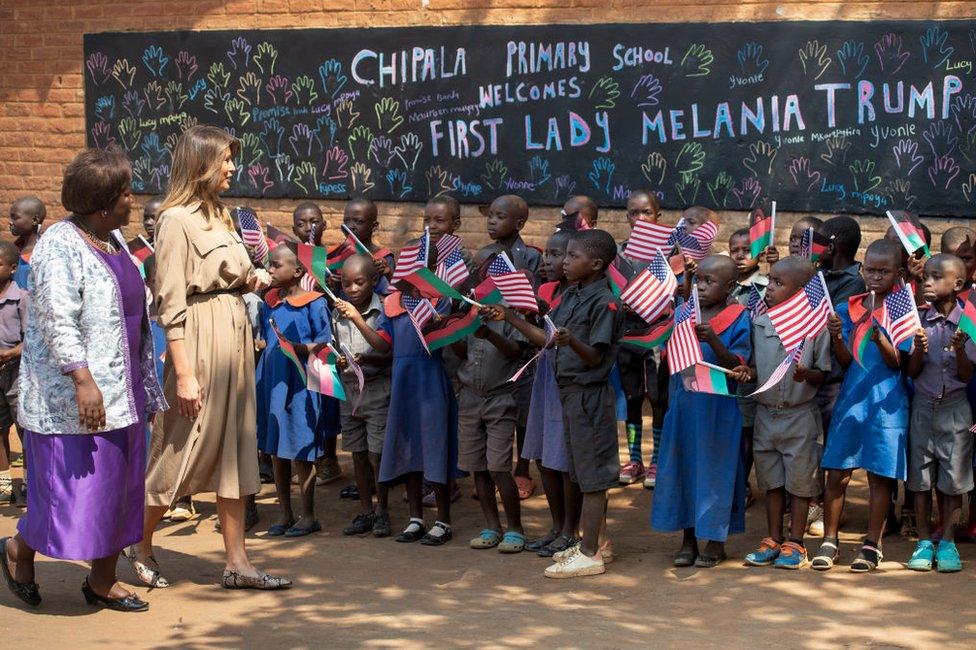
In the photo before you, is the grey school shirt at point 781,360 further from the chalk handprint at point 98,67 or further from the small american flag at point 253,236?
the chalk handprint at point 98,67

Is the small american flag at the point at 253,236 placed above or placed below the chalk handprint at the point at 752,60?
below

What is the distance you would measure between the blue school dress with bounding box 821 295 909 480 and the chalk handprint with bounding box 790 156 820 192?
3060mm

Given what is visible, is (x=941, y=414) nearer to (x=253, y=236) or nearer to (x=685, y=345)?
(x=685, y=345)

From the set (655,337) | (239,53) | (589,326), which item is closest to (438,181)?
(239,53)

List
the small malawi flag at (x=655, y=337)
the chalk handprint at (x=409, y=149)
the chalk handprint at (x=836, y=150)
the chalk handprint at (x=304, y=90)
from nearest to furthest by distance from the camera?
the small malawi flag at (x=655, y=337) < the chalk handprint at (x=836, y=150) < the chalk handprint at (x=409, y=149) < the chalk handprint at (x=304, y=90)

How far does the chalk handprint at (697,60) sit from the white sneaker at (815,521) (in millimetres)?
3836

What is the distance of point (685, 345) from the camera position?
641 cm

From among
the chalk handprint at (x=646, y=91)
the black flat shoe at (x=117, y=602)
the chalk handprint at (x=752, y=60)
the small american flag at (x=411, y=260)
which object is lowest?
the black flat shoe at (x=117, y=602)

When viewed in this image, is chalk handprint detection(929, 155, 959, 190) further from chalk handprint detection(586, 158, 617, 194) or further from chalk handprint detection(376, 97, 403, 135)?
chalk handprint detection(376, 97, 403, 135)

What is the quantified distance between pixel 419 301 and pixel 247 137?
5.02 meters

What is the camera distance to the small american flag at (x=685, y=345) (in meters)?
6.37

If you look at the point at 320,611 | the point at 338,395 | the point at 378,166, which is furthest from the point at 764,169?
the point at 320,611

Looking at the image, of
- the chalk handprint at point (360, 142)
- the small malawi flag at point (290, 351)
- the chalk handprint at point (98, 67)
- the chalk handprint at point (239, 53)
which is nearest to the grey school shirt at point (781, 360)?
the small malawi flag at point (290, 351)

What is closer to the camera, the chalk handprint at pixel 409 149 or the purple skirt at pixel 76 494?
the purple skirt at pixel 76 494
